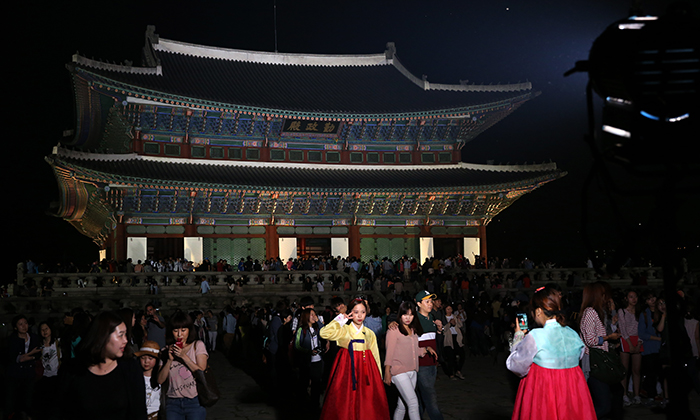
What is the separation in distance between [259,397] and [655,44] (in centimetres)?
1153

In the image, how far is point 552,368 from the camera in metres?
6.39

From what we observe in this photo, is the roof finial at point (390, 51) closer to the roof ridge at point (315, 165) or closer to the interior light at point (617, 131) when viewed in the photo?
the roof ridge at point (315, 165)

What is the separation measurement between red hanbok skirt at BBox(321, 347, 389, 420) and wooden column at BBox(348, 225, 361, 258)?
23871 mm

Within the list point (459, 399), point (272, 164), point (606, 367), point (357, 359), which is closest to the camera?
point (606, 367)

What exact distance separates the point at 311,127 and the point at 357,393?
25441mm

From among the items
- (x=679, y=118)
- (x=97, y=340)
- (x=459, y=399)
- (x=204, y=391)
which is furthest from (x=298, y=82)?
(x=679, y=118)

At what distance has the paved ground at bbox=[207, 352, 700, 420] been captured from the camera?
34.3 ft

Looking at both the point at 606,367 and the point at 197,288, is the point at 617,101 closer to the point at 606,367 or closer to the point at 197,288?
the point at 606,367

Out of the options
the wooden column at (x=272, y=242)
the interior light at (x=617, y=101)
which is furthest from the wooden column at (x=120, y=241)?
the interior light at (x=617, y=101)

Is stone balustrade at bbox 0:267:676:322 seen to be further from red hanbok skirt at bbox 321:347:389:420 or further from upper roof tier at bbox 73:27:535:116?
red hanbok skirt at bbox 321:347:389:420

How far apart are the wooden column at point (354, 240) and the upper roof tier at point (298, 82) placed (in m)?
5.94

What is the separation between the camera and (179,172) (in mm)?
28969

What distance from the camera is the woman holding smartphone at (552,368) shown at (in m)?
6.32

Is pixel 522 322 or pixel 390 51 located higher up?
pixel 390 51
